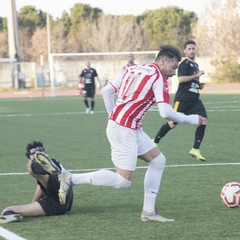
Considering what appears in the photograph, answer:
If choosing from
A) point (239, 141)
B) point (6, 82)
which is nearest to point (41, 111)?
point (239, 141)

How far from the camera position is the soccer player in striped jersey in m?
7.78

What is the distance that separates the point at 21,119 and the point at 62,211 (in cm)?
1724

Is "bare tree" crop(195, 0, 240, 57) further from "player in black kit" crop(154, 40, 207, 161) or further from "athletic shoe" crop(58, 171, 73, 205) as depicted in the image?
"athletic shoe" crop(58, 171, 73, 205)

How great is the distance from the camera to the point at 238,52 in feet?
204

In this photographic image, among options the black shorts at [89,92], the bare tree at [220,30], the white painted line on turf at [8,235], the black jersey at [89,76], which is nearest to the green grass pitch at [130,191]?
the white painted line on turf at [8,235]

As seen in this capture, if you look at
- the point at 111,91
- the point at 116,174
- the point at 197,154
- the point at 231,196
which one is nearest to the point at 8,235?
the point at 116,174

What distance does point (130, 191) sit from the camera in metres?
9.98

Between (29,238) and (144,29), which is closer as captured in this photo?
(29,238)

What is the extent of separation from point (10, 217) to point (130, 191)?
236cm

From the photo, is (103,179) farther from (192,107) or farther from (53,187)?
(192,107)

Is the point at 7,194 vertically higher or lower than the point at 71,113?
higher

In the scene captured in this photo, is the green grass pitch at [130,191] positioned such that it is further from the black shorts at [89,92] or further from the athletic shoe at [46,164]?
the black shorts at [89,92]

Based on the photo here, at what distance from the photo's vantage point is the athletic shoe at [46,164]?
316 inches

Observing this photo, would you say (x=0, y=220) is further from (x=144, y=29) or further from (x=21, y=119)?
(x=144, y=29)
